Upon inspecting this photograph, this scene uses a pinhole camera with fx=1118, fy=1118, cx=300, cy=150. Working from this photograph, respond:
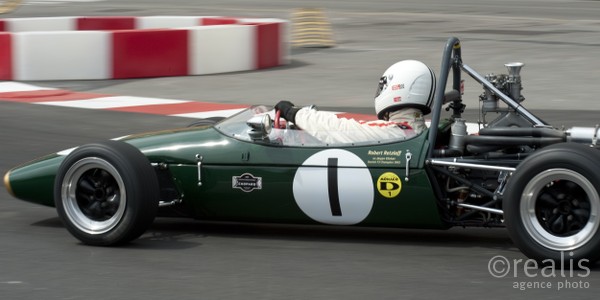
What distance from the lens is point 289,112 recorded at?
18.9ft

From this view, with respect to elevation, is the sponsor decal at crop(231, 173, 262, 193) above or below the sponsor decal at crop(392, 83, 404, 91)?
below

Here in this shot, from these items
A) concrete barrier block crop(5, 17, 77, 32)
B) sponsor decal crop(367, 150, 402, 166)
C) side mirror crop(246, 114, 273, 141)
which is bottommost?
sponsor decal crop(367, 150, 402, 166)

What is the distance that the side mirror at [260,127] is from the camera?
5.64 m

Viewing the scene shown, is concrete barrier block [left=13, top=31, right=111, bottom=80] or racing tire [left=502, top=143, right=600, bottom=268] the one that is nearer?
racing tire [left=502, top=143, right=600, bottom=268]

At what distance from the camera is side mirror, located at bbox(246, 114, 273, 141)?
564 centimetres

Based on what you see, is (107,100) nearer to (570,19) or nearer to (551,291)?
(551,291)

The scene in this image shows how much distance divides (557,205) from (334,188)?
42.7 inches

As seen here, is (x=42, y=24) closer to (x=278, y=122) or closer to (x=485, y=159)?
(x=278, y=122)

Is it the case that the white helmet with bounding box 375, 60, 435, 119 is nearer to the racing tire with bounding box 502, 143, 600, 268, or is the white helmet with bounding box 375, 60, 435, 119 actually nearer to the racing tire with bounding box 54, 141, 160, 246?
the racing tire with bounding box 502, 143, 600, 268

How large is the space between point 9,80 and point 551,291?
8.32 m

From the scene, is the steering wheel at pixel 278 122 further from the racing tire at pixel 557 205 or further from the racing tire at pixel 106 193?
the racing tire at pixel 557 205

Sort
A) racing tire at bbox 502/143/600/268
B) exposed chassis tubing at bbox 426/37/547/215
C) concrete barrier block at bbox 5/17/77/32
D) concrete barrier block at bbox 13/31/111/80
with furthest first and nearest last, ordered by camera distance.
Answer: concrete barrier block at bbox 5/17/77/32, concrete barrier block at bbox 13/31/111/80, exposed chassis tubing at bbox 426/37/547/215, racing tire at bbox 502/143/600/268

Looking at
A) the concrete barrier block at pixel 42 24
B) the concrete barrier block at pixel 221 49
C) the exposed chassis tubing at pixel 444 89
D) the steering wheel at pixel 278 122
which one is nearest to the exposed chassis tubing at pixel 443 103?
the exposed chassis tubing at pixel 444 89

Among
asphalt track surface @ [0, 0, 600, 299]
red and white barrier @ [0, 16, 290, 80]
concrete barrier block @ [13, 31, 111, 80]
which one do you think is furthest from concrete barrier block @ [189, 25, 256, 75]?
concrete barrier block @ [13, 31, 111, 80]
